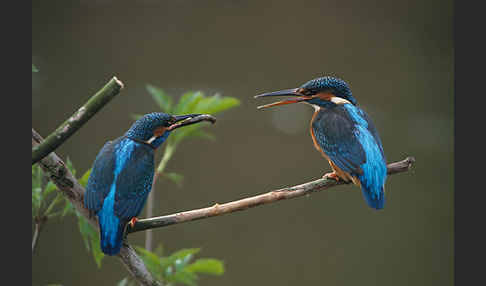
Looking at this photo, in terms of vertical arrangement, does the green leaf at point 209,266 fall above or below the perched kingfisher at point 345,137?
below

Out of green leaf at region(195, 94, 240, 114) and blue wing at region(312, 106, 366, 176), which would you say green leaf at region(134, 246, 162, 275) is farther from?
blue wing at region(312, 106, 366, 176)

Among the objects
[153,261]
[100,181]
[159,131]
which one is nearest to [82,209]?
[100,181]

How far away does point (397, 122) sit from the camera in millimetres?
2857

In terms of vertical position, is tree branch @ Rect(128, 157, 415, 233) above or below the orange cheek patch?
below

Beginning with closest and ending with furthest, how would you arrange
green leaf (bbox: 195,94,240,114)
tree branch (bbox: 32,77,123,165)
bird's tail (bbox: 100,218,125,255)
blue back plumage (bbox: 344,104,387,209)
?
tree branch (bbox: 32,77,123,165), bird's tail (bbox: 100,218,125,255), blue back plumage (bbox: 344,104,387,209), green leaf (bbox: 195,94,240,114)

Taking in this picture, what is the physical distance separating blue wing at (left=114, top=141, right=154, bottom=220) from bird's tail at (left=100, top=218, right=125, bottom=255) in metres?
0.02

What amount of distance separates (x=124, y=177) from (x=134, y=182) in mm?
21

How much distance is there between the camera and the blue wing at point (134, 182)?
0.83m

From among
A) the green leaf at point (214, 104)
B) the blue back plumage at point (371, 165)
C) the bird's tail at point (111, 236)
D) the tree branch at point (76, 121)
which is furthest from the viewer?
the green leaf at point (214, 104)

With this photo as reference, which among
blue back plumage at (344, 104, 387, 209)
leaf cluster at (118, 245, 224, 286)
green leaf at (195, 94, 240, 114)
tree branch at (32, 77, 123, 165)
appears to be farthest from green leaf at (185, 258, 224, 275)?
tree branch at (32, 77, 123, 165)

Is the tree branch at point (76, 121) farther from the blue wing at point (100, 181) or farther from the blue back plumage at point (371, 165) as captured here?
the blue back plumage at point (371, 165)

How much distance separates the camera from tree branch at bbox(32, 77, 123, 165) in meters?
0.62

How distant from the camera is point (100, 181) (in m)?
0.84

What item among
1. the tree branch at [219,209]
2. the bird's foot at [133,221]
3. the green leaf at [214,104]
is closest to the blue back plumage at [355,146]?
the tree branch at [219,209]
